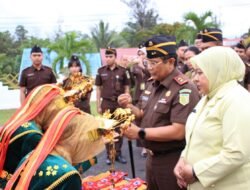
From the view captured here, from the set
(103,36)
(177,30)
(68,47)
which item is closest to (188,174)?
(68,47)

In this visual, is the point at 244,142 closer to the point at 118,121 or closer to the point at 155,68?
the point at 118,121

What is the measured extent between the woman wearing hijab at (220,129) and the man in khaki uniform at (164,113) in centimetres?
45

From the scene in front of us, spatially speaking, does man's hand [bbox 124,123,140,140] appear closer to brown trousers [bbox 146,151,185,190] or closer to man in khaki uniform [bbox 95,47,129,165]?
brown trousers [bbox 146,151,185,190]

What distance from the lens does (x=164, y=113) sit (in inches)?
105

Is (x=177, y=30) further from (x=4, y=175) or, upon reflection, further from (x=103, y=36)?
(x=4, y=175)

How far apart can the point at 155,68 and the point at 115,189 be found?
2.94ft

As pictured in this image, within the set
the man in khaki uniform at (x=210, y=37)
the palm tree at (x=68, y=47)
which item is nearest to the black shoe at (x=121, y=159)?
the man in khaki uniform at (x=210, y=37)

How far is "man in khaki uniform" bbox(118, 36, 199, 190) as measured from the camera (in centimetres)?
260

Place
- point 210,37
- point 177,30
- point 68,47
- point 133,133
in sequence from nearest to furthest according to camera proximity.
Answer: point 133,133, point 210,37, point 68,47, point 177,30

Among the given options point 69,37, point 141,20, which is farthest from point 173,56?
point 141,20

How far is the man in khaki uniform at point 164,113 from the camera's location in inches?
102

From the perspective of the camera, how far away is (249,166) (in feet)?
6.72

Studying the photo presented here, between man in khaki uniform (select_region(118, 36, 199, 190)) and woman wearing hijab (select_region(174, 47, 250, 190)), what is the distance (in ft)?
1.47

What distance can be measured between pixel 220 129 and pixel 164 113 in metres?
0.69
